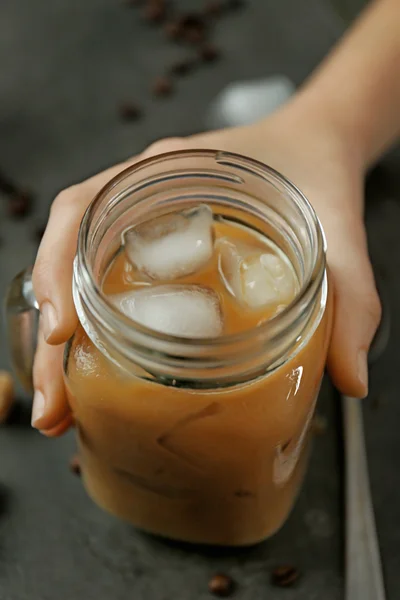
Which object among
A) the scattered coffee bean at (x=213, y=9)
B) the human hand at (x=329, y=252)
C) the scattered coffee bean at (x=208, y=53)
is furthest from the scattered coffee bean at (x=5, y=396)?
the scattered coffee bean at (x=213, y=9)

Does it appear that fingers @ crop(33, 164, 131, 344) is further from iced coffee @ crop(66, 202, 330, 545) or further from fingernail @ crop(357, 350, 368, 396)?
fingernail @ crop(357, 350, 368, 396)

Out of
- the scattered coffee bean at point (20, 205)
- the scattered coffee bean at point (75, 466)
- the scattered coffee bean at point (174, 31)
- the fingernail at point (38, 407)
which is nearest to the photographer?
the fingernail at point (38, 407)

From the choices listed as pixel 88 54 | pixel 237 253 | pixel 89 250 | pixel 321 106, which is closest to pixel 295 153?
pixel 321 106

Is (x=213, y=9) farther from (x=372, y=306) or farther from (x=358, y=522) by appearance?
(x=358, y=522)

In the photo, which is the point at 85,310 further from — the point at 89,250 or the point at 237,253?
the point at 237,253

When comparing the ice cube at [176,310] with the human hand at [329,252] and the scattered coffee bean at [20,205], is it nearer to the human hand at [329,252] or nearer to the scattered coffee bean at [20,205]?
the human hand at [329,252]

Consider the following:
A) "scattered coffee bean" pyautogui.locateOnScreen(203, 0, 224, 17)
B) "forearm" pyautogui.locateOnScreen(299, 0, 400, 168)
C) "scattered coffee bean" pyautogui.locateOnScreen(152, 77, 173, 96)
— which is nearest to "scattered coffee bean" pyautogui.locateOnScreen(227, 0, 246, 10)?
"scattered coffee bean" pyautogui.locateOnScreen(203, 0, 224, 17)
